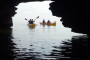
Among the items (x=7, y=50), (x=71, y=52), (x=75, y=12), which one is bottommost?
(x=71, y=52)

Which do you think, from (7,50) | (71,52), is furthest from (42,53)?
(7,50)

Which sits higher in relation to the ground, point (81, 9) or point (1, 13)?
point (1, 13)

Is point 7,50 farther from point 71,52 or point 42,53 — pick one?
point 71,52

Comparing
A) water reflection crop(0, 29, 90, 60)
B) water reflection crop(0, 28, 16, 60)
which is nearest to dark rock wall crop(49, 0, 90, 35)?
water reflection crop(0, 29, 90, 60)

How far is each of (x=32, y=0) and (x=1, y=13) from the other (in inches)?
228

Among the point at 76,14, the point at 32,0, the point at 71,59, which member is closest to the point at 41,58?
the point at 71,59

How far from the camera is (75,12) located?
15.2 m

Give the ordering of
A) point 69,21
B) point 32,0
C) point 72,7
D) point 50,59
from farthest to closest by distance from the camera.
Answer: point 32,0
point 69,21
point 72,7
point 50,59

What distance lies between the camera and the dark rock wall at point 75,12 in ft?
45.8

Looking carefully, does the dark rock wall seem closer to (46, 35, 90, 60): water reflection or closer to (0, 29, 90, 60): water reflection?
(46, 35, 90, 60): water reflection

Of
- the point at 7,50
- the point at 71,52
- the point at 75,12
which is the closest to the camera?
the point at 71,52

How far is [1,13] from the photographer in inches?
1081

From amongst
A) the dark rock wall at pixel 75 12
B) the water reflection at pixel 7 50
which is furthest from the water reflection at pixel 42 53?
the dark rock wall at pixel 75 12

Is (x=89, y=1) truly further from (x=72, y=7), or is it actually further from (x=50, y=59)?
(x=50, y=59)
